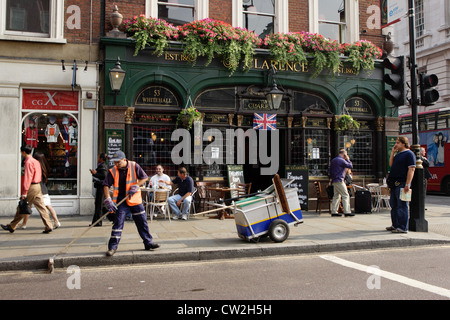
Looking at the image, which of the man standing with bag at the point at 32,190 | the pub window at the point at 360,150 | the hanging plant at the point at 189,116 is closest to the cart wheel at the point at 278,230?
the man standing with bag at the point at 32,190

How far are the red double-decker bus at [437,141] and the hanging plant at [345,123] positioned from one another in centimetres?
1014

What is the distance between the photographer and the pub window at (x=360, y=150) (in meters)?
13.6

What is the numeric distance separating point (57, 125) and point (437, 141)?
18.7m

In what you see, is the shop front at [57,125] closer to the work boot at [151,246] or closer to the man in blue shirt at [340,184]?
the work boot at [151,246]

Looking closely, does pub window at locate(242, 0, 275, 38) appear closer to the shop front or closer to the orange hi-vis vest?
the shop front

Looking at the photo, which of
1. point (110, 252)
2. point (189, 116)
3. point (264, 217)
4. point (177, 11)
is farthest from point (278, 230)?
point (177, 11)

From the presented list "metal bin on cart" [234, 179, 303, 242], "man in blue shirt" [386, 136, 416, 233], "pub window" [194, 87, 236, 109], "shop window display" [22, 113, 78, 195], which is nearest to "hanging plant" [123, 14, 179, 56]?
"pub window" [194, 87, 236, 109]

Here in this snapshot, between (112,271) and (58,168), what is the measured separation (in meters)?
6.54

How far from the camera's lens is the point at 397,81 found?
895 cm

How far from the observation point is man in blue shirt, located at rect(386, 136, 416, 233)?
8.39 metres

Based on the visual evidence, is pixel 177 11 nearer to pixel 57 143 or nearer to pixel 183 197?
pixel 57 143

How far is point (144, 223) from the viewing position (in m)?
6.80
